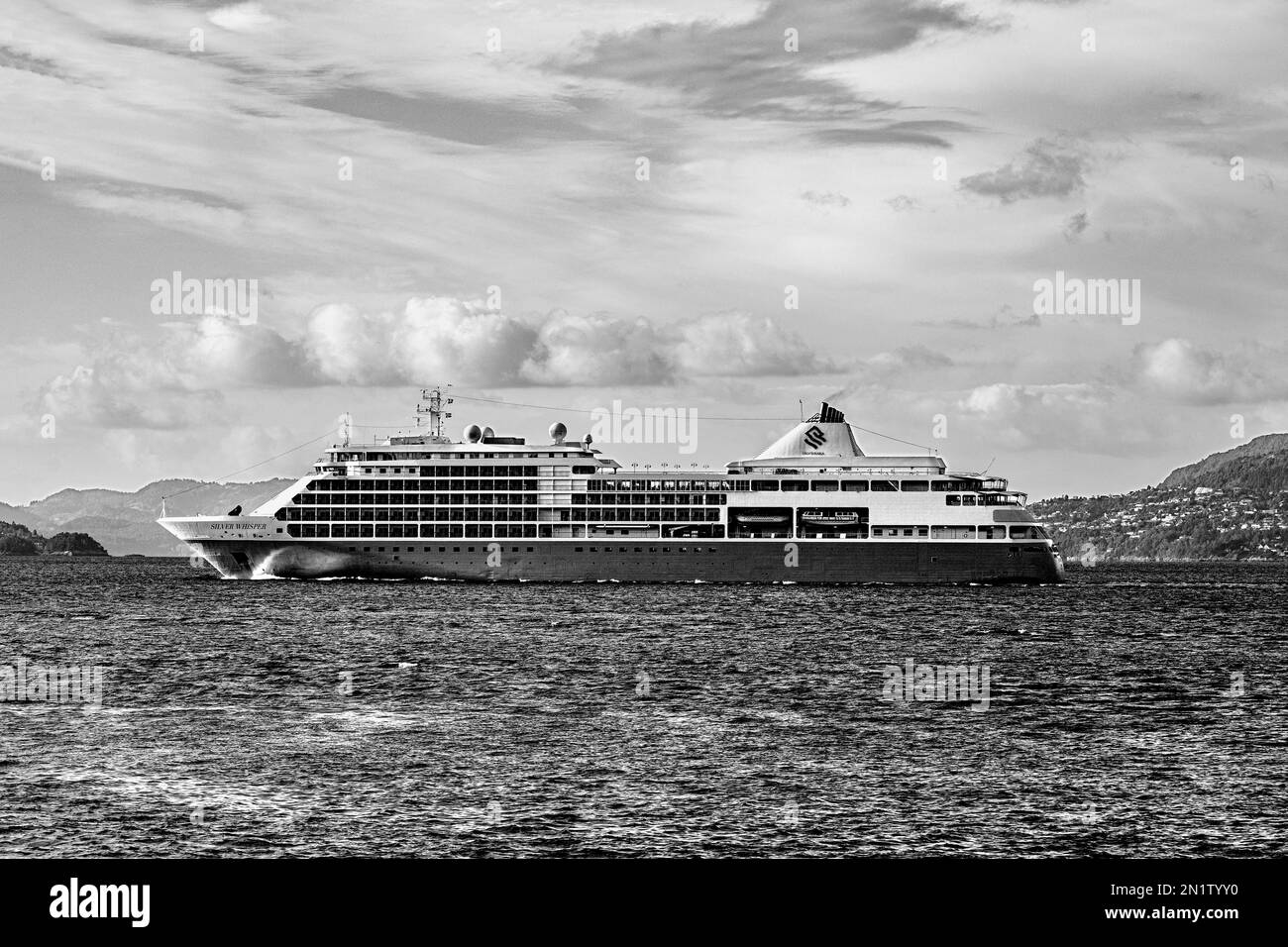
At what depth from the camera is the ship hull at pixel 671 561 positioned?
348 ft

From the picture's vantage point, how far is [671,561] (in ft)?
353

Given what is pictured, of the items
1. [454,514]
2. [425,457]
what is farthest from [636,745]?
[425,457]

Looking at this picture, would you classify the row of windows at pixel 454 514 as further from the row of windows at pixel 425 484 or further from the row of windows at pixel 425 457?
the row of windows at pixel 425 457

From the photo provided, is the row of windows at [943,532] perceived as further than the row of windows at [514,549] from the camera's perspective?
No

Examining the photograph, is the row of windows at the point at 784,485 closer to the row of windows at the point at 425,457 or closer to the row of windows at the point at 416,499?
the row of windows at the point at 425,457

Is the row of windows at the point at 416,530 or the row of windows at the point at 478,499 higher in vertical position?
the row of windows at the point at 478,499

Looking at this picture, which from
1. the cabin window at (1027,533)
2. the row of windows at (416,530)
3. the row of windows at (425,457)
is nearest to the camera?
the cabin window at (1027,533)

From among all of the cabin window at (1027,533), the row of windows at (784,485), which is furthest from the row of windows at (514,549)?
the cabin window at (1027,533)

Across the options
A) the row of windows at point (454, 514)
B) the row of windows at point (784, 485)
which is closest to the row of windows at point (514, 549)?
the row of windows at point (454, 514)

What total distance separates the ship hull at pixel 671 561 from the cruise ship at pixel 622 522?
0.11m

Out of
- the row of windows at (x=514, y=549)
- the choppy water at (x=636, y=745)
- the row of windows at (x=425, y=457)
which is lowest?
the choppy water at (x=636, y=745)

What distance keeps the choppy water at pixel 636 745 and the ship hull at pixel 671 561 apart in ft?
127

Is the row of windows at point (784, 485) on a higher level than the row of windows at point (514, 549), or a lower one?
higher

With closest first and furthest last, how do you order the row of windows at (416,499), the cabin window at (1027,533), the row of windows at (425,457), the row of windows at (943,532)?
the row of windows at (943,532) → the cabin window at (1027,533) → the row of windows at (416,499) → the row of windows at (425,457)
